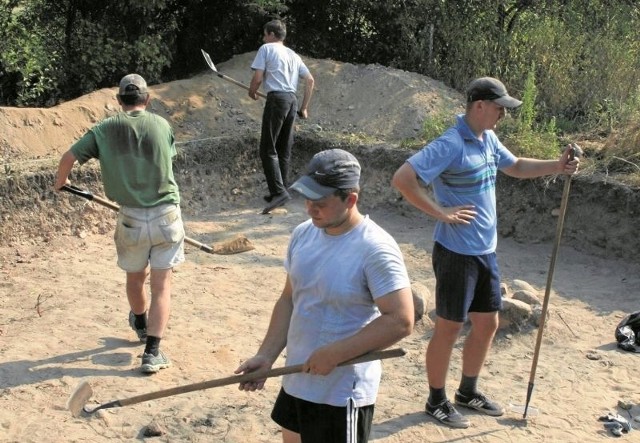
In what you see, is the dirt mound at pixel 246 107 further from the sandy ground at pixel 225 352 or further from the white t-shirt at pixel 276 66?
the sandy ground at pixel 225 352

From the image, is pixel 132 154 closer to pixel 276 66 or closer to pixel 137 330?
pixel 137 330

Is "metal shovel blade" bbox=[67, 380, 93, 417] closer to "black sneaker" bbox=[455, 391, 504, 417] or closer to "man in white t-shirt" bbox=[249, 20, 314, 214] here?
"black sneaker" bbox=[455, 391, 504, 417]

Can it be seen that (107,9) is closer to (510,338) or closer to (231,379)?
(510,338)

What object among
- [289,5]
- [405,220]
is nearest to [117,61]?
[289,5]

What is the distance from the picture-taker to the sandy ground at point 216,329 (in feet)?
16.9

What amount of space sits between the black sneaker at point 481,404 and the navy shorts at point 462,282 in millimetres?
691

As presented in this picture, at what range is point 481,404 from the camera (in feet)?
17.4

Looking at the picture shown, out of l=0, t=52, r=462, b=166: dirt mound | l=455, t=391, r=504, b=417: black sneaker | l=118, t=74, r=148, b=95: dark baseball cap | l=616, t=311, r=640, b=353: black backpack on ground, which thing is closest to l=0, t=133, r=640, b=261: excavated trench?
l=0, t=52, r=462, b=166: dirt mound

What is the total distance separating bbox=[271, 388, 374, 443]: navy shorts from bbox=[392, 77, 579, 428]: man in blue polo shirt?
1.55m

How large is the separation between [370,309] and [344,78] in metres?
8.74

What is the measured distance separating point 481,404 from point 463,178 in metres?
1.49

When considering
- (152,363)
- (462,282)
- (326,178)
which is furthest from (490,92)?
(152,363)

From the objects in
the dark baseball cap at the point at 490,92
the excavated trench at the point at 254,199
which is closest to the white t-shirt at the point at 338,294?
the dark baseball cap at the point at 490,92

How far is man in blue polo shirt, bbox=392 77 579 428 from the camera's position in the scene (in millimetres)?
4645
